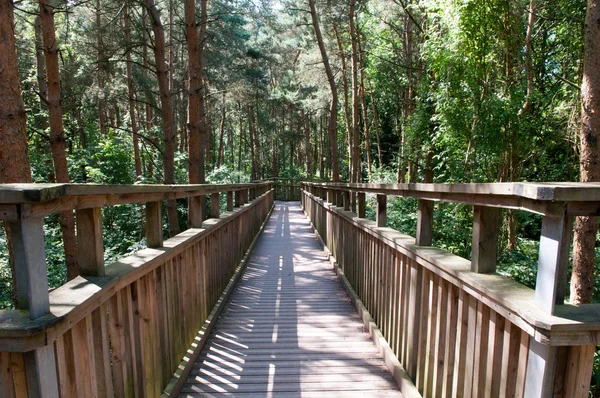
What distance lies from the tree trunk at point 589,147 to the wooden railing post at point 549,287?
395 cm

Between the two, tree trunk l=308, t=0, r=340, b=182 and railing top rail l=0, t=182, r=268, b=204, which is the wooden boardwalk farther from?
tree trunk l=308, t=0, r=340, b=182

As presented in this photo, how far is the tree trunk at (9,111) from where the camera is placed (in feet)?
11.6

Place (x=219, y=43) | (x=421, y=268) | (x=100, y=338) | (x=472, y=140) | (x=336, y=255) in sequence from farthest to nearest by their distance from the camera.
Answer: (x=219, y=43) < (x=472, y=140) < (x=336, y=255) < (x=421, y=268) < (x=100, y=338)

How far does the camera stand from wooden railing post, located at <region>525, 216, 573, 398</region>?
1.21m

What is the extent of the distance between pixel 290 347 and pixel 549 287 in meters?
2.69

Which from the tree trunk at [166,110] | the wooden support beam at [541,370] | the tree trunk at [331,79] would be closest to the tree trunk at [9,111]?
the tree trunk at [166,110]

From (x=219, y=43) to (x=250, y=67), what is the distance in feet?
18.2

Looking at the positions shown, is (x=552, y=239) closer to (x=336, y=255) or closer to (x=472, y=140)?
(x=336, y=255)

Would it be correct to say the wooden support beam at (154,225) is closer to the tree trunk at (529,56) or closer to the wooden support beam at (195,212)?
the wooden support beam at (195,212)

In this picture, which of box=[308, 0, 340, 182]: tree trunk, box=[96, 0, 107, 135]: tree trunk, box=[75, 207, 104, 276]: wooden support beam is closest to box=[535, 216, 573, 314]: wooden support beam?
box=[75, 207, 104, 276]: wooden support beam

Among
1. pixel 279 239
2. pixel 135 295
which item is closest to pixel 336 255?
pixel 279 239

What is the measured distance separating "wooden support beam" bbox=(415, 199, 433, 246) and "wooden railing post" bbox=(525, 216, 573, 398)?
122cm

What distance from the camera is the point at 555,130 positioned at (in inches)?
320

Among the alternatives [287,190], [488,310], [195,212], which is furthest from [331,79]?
[287,190]
